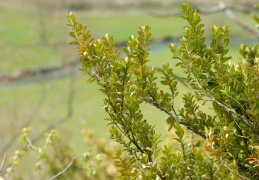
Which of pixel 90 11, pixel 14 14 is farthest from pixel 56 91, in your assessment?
pixel 14 14

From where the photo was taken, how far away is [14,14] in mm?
36750

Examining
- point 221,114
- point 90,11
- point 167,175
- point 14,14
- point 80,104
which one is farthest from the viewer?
point 14,14

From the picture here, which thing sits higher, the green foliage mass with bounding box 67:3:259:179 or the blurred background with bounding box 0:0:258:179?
the green foliage mass with bounding box 67:3:259:179

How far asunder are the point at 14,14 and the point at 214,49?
3919cm

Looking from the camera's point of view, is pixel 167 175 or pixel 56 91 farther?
pixel 56 91

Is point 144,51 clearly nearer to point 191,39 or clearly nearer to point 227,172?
point 191,39

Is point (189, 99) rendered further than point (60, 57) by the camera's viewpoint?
No

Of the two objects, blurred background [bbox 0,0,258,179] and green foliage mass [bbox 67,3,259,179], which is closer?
green foliage mass [bbox 67,3,259,179]

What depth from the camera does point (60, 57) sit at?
23.2 meters

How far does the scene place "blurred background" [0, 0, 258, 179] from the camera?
11.6 meters

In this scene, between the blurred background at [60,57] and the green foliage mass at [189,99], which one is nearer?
the green foliage mass at [189,99]

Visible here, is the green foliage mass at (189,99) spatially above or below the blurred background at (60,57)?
above

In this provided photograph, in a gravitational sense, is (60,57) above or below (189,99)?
below

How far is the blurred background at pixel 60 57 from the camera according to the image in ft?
38.0
